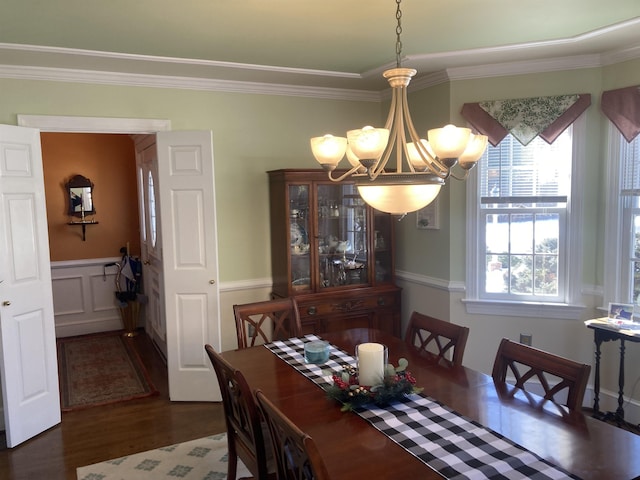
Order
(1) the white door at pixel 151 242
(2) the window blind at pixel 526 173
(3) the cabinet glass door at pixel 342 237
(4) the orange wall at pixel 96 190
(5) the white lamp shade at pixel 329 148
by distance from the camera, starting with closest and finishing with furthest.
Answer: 1. (5) the white lamp shade at pixel 329 148
2. (2) the window blind at pixel 526 173
3. (3) the cabinet glass door at pixel 342 237
4. (1) the white door at pixel 151 242
5. (4) the orange wall at pixel 96 190

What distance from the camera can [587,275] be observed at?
3.61 metres

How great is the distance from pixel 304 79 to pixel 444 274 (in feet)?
6.26

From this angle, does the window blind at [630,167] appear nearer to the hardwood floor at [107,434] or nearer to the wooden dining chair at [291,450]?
the wooden dining chair at [291,450]

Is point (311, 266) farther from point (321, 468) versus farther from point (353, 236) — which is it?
point (321, 468)

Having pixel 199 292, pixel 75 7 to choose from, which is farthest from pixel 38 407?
pixel 75 7

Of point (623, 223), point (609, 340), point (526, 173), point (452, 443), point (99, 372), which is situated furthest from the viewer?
point (99, 372)

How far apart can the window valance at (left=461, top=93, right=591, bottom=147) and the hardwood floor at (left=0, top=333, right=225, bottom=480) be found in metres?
2.86

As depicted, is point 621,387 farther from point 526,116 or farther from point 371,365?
point 371,365

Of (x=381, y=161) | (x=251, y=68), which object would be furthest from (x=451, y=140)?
(x=251, y=68)

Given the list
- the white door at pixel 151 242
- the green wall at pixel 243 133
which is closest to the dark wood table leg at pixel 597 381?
the green wall at pixel 243 133

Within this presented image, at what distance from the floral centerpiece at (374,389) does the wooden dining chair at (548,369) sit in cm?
45

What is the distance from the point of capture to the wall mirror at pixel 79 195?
5.54 meters

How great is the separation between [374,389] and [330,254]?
7.62 feet

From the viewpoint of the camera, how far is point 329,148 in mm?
2166
